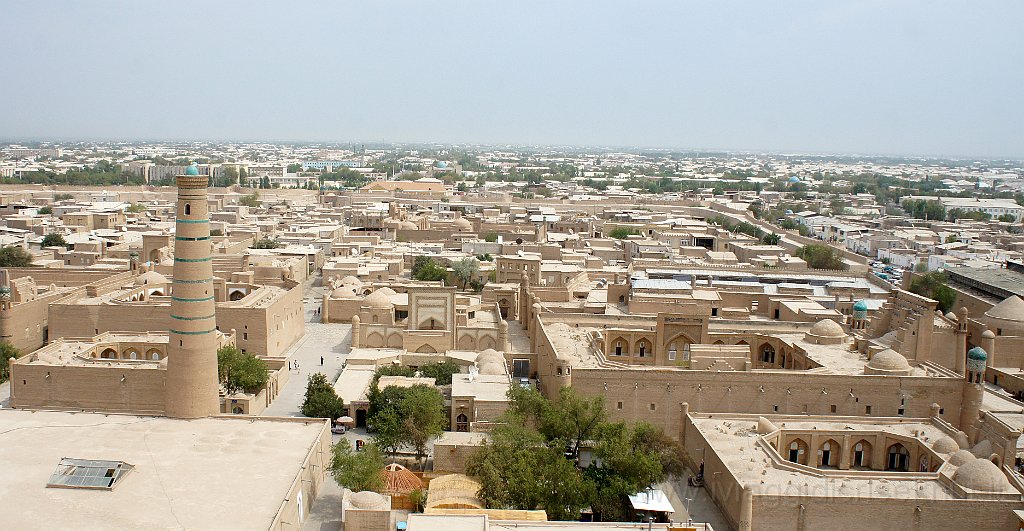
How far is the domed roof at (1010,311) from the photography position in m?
30.7

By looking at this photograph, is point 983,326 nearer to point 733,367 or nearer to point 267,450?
point 733,367

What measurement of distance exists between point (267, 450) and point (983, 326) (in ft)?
77.8

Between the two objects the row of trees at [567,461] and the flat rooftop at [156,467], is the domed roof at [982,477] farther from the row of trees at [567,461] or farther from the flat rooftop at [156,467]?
the flat rooftop at [156,467]

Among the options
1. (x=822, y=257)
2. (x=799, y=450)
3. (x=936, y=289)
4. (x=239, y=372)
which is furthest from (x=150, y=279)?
(x=822, y=257)

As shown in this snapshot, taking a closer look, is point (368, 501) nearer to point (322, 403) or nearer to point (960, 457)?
point (322, 403)

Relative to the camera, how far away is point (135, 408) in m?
23.0

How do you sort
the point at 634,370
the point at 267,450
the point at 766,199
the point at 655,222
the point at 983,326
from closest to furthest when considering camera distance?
1. the point at 267,450
2. the point at 634,370
3. the point at 983,326
4. the point at 655,222
5. the point at 766,199

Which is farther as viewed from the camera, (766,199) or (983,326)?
(766,199)

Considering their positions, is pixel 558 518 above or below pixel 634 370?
below

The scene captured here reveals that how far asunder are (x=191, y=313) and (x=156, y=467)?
4057 mm

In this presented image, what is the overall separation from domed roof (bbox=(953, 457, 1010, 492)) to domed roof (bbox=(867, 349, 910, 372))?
5521 mm

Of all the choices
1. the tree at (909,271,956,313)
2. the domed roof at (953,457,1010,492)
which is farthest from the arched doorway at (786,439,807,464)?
the tree at (909,271,956,313)

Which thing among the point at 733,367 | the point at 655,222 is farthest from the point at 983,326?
the point at 655,222

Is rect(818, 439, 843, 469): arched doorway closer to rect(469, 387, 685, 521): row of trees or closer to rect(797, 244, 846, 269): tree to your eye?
rect(469, 387, 685, 521): row of trees
